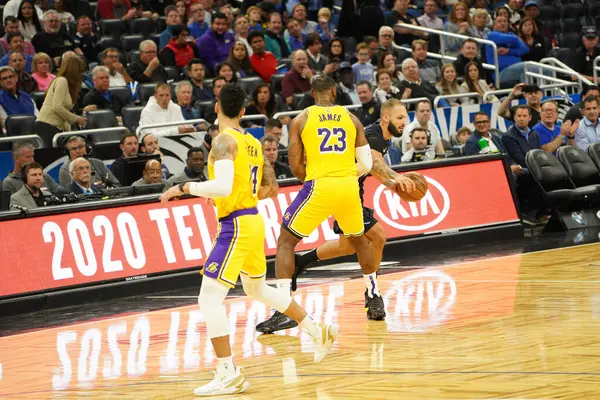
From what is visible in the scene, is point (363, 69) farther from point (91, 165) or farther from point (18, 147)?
point (18, 147)

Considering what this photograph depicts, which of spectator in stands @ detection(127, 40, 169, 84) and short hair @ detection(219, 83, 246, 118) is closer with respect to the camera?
short hair @ detection(219, 83, 246, 118)

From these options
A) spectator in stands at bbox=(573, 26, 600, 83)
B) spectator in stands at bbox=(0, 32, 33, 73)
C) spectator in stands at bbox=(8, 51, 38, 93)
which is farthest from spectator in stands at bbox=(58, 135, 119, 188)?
spectator in stands at bbox=(573, 26, 600, 83)

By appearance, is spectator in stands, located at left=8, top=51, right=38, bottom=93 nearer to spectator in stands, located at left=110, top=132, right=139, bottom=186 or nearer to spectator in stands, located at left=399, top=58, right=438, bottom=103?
spectator in stands, located at left=110, top=132, right=139, bottom=186

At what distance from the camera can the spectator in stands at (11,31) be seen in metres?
18.4

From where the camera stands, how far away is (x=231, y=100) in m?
8.14

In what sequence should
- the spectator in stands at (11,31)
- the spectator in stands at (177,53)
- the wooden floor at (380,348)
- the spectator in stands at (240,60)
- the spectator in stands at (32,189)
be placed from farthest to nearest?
the spectator in stands at (177,53), the spectator in stands at (240,60), the spectator in stands at (11,31), the spectator in stands at (32,189), the wooden floor at (380,348)

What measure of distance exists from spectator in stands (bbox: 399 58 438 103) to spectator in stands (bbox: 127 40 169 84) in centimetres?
405

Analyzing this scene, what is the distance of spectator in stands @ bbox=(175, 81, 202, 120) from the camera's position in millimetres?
17578

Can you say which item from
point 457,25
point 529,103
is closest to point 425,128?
point 529,103

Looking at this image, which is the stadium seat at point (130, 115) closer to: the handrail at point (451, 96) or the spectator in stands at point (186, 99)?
the spectator in stands at point (186, 99)

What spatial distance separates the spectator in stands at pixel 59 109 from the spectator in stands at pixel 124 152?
3.90ft

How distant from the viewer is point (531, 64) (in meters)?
21.7

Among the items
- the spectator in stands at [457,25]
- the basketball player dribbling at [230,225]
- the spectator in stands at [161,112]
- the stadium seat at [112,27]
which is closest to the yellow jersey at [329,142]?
the basketball player dribbling at [230,225]

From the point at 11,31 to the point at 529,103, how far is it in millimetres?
8457
